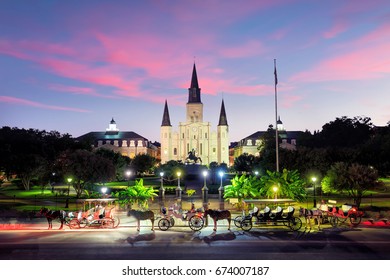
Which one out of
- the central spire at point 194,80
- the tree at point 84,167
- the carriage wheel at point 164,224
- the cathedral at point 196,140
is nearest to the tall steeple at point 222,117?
the cathedral at point 196,140

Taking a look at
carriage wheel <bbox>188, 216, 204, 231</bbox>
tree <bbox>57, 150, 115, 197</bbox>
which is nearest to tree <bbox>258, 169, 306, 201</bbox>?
carriage wheel <bbox>188, 216, 204, 231</bbox>

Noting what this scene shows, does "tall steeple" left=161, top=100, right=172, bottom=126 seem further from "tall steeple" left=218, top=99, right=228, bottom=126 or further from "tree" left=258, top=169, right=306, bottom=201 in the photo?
"tree" left=258, top=169, right=306, bottom=201

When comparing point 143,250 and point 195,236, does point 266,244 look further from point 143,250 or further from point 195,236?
point 143,250

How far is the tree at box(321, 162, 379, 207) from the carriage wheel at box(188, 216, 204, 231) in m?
13.6

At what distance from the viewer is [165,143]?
14450 centimetres

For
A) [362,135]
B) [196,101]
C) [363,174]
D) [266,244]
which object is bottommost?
[266,244]

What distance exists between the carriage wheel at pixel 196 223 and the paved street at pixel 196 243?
0.26 m

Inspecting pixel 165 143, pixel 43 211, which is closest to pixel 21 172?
pixel 43 211

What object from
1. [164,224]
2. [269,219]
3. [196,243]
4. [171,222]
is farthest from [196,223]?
[269,219]

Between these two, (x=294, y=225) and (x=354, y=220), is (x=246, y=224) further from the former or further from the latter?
(x=354, y=220)

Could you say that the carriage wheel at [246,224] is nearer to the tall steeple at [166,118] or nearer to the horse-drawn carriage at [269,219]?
the horse-drawn carriage at [269,219]

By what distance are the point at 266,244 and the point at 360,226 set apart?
22.3 feet

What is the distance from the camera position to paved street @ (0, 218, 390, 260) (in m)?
13.6

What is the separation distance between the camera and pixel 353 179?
Result: 2736 centimetres
